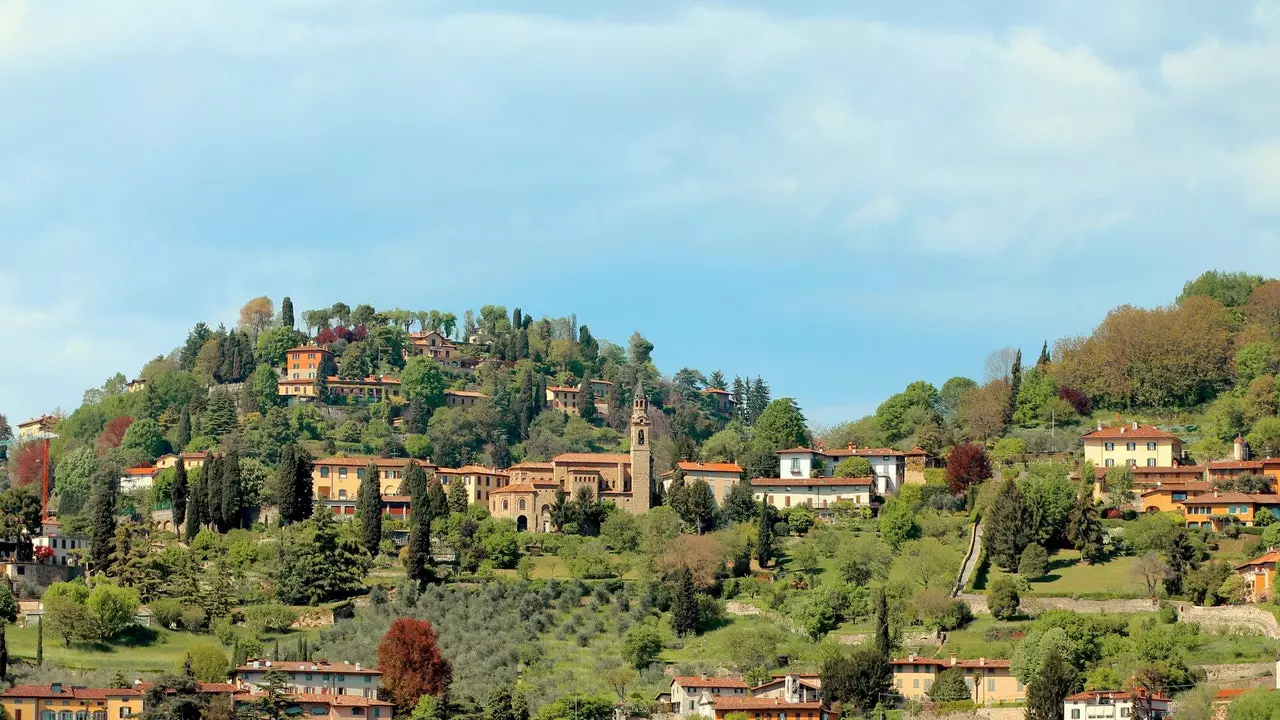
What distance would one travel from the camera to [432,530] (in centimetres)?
9900

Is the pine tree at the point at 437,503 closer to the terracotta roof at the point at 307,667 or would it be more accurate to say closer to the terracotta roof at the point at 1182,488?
the terracotta roof at the point at 307,667

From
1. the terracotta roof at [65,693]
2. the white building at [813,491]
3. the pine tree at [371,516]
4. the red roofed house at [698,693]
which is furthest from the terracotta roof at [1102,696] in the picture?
the pine tree at [371,516]

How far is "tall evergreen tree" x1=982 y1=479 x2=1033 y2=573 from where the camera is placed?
296 feet

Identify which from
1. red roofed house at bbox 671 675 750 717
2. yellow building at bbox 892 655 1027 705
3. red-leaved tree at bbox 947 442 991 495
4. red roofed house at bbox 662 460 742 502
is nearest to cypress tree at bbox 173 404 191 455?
red roofed house at bbox 662 460 742 502

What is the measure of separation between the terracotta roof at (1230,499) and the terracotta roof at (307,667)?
35.0 m

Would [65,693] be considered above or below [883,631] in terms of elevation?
below

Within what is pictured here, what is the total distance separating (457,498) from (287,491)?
7384 millimetres

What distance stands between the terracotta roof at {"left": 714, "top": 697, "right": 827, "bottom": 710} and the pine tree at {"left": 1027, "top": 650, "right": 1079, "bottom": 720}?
6892mm

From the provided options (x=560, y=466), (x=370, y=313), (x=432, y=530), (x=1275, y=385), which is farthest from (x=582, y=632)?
(x=370, y=313)

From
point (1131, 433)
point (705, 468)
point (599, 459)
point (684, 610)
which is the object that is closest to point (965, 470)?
point (1131, 433)

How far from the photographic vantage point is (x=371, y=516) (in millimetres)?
97500

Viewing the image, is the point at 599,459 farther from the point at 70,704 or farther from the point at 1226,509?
the point at 70,704

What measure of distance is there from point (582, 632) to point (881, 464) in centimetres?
2465

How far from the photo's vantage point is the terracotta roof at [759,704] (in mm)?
77312
